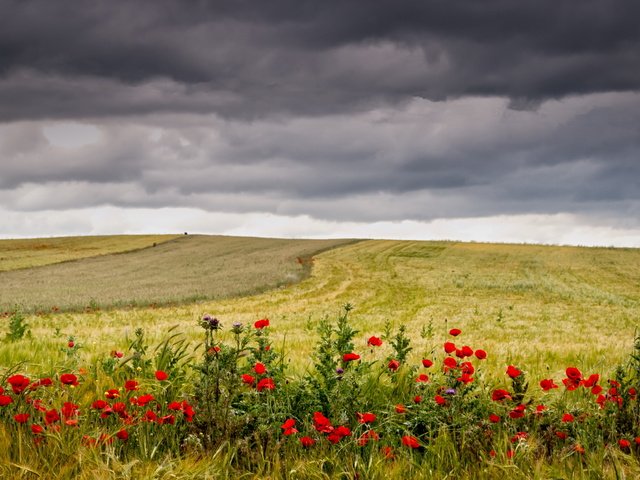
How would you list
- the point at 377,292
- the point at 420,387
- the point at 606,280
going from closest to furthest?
1. the point at 420,387
2. the point at 377,292
3. the point at 606,280

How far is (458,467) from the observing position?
433cm

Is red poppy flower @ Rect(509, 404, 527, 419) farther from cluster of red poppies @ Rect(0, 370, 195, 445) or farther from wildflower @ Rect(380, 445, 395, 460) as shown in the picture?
cluster of red poppies @ Rect(0, 370, 195, 445)

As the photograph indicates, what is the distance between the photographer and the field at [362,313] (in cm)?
433

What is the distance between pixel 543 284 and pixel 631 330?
18787mm

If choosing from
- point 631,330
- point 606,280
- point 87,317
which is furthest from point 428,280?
point 87,317

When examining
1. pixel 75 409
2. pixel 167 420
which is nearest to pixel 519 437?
pixel 167 420

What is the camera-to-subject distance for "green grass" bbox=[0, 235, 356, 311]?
1313 inches

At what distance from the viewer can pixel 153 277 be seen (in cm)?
4812

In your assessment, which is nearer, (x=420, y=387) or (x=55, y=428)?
(x=55, y=428)

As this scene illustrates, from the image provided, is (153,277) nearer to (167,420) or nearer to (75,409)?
(75,409)

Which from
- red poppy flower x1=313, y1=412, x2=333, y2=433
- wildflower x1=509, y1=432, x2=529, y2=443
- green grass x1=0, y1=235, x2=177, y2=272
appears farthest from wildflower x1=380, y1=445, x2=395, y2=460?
green grass x1=0, y1=235, x2=177, y2=272

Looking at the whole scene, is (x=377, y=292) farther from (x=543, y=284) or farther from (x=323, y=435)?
(x=323, y=435)

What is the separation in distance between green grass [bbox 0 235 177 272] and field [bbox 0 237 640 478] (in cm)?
442

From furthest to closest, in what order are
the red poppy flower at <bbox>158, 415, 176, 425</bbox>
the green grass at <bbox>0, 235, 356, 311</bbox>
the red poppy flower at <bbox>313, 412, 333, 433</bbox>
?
the green grass at <bbox>0, 235, 356, 311</bbox>, the red poppy flower at <bbox>158, 415, 176, 425</bbox>, the red poppy flower at <bbox>313, 412, 333, 433</bbox>
